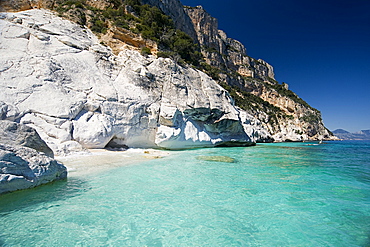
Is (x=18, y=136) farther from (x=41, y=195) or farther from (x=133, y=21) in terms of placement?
(x=133, y=21)

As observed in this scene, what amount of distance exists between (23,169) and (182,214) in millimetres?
4226

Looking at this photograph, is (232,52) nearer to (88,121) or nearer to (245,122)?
(245,122)

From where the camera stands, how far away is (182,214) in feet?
12.9

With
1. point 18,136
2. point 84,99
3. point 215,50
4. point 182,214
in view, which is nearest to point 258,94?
point 215,50

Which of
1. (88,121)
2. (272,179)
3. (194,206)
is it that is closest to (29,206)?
(194,206)

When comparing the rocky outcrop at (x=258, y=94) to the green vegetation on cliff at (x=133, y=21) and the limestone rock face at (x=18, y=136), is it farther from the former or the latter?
the limestone rock face at (x=18, y=136)

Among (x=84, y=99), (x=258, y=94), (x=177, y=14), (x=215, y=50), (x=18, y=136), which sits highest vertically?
(x=177, y=14)

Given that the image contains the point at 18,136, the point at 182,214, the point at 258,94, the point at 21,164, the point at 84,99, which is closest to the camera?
the point at 182,214

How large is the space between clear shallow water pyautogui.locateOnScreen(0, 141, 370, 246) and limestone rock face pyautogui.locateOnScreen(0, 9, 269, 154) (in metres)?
6.49

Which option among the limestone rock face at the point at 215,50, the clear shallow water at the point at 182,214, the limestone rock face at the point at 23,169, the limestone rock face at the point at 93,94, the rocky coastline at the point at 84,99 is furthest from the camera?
the limestone rock face at the point at 215,50

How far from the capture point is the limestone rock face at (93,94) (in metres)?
11.0

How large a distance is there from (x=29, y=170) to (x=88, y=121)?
7968 mm

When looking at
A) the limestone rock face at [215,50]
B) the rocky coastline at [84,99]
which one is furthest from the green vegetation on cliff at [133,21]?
the limestone rock face at [215,50]

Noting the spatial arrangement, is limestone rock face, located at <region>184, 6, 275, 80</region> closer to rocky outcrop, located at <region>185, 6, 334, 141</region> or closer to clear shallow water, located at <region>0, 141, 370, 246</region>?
rocky outcrop, located at <region>185, 6, 334, 141</region>
